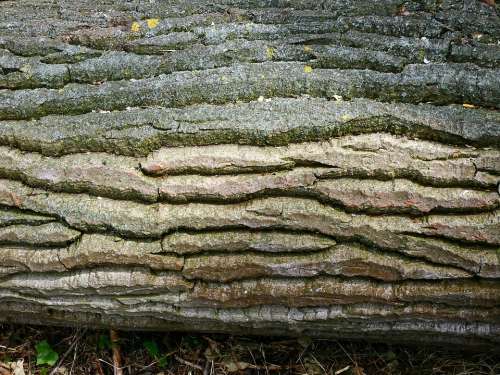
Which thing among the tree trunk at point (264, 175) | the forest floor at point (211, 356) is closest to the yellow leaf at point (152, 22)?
the tree trunk at point (264, 175)

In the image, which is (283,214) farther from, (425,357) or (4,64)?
(4,64)

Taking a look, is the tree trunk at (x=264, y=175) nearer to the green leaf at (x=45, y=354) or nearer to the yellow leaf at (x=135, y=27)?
the yellow leaf at (x=135, y=27)

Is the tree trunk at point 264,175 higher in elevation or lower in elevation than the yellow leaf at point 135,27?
lower

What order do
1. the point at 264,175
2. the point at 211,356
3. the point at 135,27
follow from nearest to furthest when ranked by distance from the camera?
the point at 264,175
the point at 135,27
the point at 211,356

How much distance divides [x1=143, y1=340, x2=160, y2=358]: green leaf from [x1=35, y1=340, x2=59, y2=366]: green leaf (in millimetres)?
389

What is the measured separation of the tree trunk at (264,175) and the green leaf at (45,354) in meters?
0.31

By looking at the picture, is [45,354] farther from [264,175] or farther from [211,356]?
[264,175]

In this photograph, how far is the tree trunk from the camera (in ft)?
5.87

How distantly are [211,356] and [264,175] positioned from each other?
94 cm

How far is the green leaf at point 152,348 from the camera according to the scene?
2346 mm

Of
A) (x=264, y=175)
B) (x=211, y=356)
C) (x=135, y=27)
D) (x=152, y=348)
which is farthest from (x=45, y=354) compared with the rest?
(x=135, y=27)

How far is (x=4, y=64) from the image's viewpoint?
6.88 feet

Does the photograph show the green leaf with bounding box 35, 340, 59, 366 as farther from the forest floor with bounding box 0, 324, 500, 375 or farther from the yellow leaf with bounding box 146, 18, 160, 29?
the yellow leaf with bounding box 146, 18, 160, 29

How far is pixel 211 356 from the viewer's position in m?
2.32
